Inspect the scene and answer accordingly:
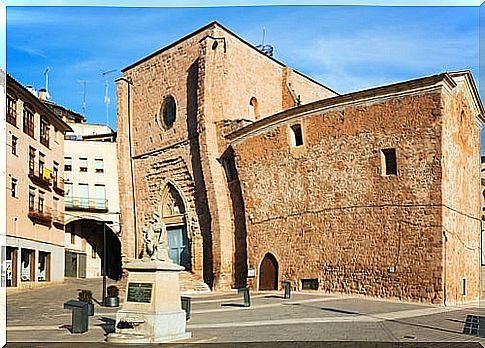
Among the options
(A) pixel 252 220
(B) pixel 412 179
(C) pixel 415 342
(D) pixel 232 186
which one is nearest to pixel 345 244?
(B) pixel 412 179

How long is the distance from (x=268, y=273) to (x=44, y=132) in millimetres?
16891

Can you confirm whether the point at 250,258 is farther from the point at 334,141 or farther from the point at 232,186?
the point at 334,141

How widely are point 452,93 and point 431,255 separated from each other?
5311 millimetres

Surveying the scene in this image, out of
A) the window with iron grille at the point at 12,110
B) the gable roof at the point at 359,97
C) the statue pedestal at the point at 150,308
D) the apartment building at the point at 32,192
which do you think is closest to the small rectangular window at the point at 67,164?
the apartment building at the point at 32,192

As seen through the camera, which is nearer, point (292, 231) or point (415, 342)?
point (415, 342)

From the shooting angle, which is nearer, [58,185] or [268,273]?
[268,273]

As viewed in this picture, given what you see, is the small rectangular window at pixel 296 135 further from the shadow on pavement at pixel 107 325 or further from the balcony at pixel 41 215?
the balcony at pixel 41 215

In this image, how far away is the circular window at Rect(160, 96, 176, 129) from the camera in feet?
104

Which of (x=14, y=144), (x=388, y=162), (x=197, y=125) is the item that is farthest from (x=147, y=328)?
(x=14, y=144)

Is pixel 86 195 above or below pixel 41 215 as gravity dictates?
above

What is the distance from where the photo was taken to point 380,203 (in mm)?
20781

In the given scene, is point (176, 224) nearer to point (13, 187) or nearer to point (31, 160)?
point (13, 187)

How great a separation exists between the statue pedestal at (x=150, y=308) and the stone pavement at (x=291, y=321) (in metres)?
0.50

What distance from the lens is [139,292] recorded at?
37.9 feet
